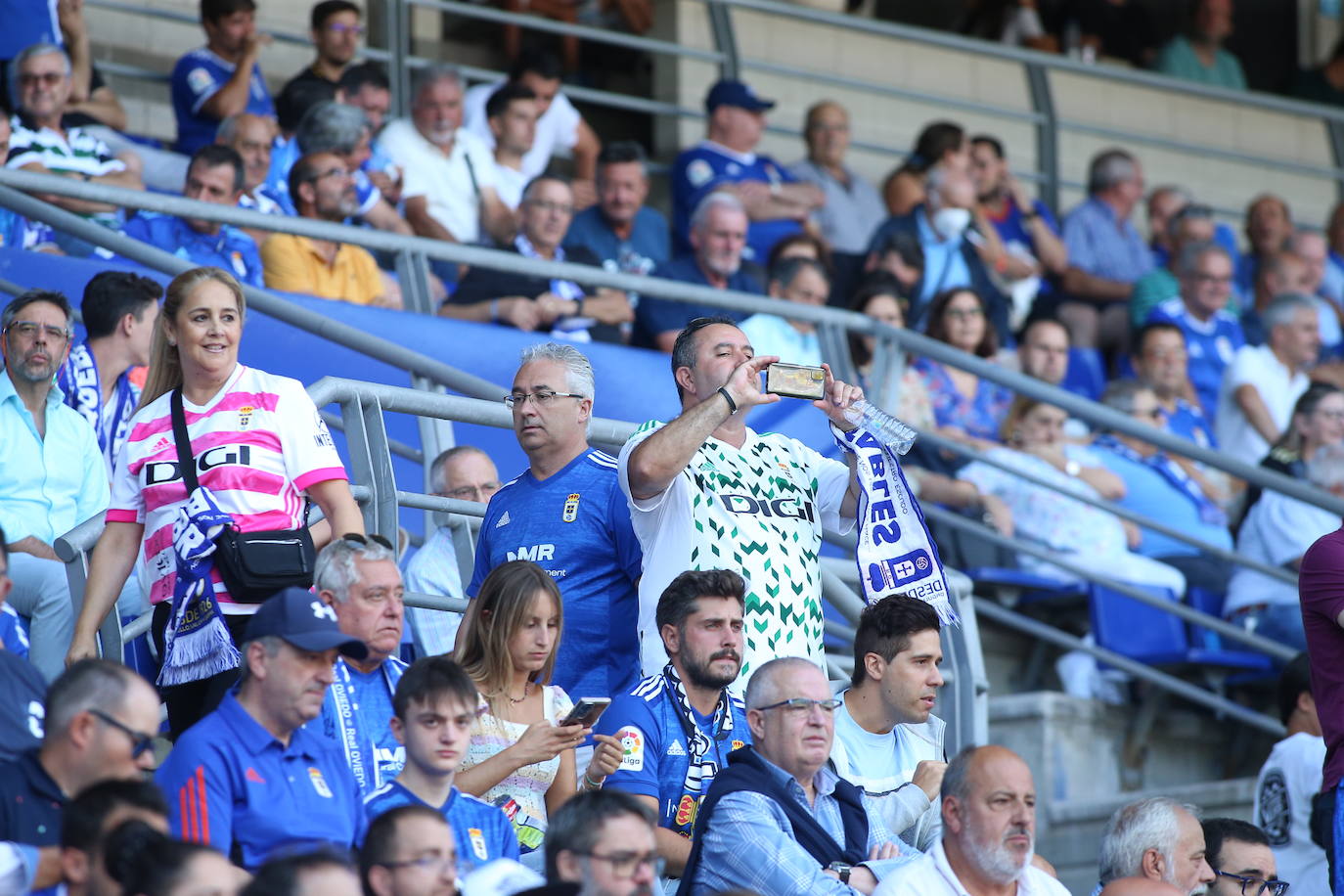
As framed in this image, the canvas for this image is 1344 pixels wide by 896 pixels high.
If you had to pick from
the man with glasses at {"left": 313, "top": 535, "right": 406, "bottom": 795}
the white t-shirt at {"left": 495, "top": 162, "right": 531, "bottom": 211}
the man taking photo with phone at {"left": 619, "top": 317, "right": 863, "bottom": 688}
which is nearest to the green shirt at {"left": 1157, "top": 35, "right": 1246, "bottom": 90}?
the white t-shirt at {"left": 495, "top": 162, "right": 531, "bottom": 211}

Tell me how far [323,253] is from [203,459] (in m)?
3.47

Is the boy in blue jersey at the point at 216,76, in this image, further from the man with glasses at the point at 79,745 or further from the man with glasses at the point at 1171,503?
the man with glasses at the point at 79,745

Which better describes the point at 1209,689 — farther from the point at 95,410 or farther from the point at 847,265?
the point at 95,410

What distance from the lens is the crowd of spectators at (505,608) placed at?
4.39 meters

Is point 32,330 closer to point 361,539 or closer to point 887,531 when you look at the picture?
point 361,539

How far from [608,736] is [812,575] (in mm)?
890

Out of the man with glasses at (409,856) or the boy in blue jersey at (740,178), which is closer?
the man with glasses at (409,856)

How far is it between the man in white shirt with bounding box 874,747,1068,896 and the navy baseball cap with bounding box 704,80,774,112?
22.2 feet

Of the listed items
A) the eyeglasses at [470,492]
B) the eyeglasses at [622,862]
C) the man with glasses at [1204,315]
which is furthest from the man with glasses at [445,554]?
the man with glasses at [1204,315]

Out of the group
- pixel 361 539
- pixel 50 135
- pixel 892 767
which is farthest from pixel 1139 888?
pixel 50 135

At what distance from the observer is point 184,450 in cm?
525

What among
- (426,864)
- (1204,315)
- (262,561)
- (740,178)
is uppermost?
(740,178)

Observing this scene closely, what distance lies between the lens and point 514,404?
226 inches

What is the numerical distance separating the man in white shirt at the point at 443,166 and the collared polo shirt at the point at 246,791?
552 centimetres
